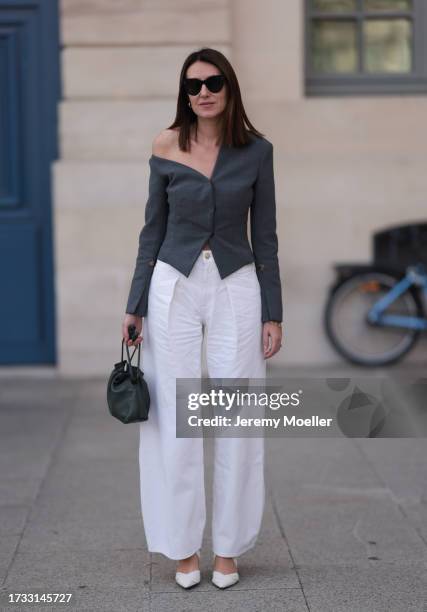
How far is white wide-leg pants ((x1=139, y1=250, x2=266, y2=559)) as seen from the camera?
3.53 meters

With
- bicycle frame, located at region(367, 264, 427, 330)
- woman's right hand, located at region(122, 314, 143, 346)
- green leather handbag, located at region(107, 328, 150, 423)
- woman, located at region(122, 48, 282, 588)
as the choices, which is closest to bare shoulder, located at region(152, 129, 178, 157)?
woman, located at region(122, 48, 282, 588)

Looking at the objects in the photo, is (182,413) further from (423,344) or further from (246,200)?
(423,344)

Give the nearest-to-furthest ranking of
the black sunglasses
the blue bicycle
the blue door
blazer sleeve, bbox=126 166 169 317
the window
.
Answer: the black sunglasses < blazer sleeve, bbox=126 166 169 317 < the blue door < the blue bicycle < the window

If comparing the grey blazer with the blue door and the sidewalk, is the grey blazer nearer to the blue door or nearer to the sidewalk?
the sidewalk

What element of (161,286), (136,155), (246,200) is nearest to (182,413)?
(161,286)

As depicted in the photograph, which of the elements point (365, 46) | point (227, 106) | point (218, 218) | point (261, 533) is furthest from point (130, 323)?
point (365, 46)

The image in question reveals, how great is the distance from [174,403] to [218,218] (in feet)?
2.30

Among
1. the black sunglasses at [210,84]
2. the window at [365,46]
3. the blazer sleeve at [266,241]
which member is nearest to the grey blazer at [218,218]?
the blazer sleeve at [266,241]

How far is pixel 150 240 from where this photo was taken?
3.62 metres

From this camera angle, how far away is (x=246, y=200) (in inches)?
140

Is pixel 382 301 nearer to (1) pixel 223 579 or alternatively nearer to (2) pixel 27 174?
(2) pixel 27 174

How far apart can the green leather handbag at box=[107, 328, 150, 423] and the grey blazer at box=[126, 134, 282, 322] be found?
236 millimetres

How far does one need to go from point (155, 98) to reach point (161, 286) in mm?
4035

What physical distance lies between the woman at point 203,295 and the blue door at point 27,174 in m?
4.18
